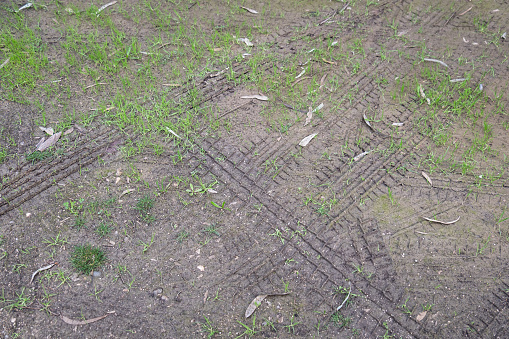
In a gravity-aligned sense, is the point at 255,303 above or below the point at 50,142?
below

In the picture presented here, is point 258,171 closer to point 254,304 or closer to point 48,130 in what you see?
point 254,304

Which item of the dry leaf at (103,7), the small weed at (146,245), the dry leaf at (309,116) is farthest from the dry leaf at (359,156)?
the dry leaf at (103,7)

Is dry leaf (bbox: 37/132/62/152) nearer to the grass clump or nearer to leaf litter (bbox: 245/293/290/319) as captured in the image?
the grass clump

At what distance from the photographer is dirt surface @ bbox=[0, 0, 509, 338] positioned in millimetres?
2773

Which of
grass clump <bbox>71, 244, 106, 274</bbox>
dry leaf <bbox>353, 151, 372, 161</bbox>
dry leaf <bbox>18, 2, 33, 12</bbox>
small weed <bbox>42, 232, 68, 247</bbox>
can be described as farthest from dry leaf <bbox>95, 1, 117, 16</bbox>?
dry leaf <bbox>353, 151, 372, 161</bbox>

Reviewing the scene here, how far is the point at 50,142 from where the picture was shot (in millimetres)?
3660

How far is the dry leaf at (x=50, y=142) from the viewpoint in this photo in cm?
362

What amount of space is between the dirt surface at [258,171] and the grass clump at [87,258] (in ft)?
0.17

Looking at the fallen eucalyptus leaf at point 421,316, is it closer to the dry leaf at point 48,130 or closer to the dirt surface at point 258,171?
the dirt surface at point 258,171

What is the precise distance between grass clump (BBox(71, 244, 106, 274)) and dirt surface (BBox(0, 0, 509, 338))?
5cm

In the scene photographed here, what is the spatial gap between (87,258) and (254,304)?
4.00 feet

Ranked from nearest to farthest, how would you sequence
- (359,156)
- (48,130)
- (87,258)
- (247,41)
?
(87,258), (359,156), (48,130), (247,41)

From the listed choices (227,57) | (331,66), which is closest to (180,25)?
(227,57)

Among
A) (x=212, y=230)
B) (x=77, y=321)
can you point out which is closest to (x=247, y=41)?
(x=212, y=230)
